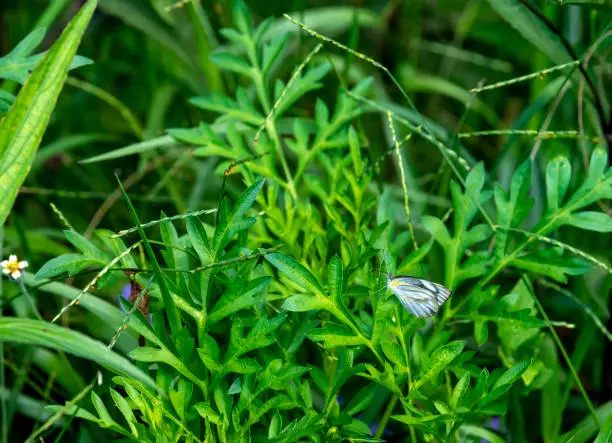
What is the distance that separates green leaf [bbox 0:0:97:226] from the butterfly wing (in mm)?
508

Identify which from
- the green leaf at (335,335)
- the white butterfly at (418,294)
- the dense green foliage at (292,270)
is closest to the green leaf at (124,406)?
the dense green foliage at (292,270)

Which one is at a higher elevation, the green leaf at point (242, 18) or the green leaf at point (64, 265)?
the green leaf at point (242, 18)

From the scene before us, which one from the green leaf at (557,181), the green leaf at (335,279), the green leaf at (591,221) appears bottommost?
the green leaf at (335,279)

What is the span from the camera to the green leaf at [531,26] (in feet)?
4.90

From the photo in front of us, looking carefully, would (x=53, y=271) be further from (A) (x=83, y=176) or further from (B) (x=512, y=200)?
(A) (x=83, y=176)

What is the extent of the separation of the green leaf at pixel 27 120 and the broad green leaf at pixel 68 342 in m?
0.17

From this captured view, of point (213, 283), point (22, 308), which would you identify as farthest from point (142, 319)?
point (22, 308)

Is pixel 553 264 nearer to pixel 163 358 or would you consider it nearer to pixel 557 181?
pixel 557 181

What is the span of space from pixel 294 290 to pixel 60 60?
0.44 meters

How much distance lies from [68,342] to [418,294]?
43 cm

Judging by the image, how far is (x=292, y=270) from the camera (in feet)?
3.26

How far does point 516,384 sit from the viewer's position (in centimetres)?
126

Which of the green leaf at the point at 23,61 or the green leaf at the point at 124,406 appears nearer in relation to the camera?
the green leaf at the point at 124,406

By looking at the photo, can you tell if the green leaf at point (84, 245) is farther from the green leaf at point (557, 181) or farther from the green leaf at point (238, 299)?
the green leaf at point (557, 181)
